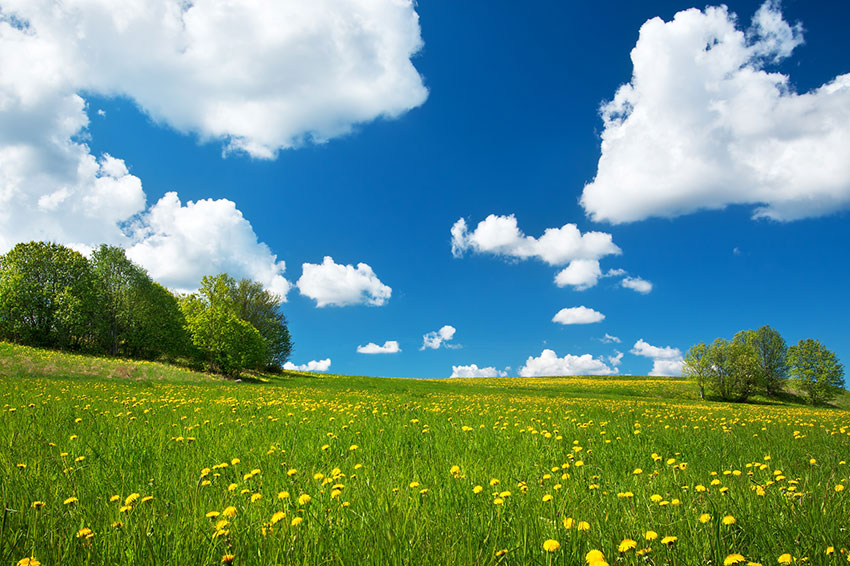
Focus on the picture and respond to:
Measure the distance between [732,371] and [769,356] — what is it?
10.3 meters

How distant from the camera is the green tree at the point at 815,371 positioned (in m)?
56.2

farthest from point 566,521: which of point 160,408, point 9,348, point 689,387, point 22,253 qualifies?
point 689,387

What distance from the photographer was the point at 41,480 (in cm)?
389

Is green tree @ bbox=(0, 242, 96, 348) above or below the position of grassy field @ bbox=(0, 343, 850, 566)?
above

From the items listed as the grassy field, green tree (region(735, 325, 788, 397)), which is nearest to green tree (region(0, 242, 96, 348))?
the grassy field

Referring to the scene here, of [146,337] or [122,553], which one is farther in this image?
[146,337]

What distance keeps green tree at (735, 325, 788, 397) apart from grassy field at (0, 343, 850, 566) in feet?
226

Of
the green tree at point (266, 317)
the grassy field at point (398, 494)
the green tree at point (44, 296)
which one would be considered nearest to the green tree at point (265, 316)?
the green tree at point (266, 317)

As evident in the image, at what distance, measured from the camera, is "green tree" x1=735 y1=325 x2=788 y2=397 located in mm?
61219

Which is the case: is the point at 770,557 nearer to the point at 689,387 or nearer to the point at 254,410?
the point at 254,410

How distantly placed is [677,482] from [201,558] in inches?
173

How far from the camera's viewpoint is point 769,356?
207 ft

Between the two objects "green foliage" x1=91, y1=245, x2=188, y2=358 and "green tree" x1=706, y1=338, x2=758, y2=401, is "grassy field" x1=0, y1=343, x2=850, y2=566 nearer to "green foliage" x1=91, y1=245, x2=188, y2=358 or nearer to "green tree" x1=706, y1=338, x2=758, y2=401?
"green foliage" x1=91, y1=245, x2=188, y2=358

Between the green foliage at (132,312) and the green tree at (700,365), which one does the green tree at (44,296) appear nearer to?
the green foliage at (132,312)
